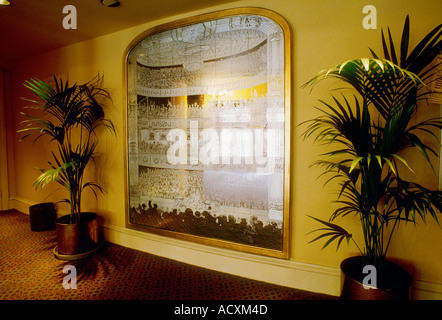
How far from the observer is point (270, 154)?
1969 mm

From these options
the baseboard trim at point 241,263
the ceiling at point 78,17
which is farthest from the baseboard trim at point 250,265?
the ceiling at point 78,17

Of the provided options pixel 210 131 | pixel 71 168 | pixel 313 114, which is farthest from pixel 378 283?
pixel 71 168

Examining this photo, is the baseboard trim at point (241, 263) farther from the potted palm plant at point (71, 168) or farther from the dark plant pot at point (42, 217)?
the dark plant pot at point (42, 217)

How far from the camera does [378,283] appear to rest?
1346 mm

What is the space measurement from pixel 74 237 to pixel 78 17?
7.26 ft

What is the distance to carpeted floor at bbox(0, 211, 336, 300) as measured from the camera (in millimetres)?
1812

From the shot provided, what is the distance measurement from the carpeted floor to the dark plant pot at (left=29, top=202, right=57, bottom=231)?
0.51m

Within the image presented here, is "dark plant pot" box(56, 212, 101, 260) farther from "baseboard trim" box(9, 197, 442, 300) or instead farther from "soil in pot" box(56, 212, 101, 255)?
"baseboard trim" box(9, 197, 442, 300)

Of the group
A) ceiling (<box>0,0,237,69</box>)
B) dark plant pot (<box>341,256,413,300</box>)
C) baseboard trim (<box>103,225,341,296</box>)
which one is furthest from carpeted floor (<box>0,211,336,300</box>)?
ceiling (<box>0,0,237,69</box>)

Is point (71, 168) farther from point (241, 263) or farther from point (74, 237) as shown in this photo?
point (241, 263)

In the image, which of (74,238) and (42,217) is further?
(42,217)

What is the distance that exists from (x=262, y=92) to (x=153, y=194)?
155 centimetres

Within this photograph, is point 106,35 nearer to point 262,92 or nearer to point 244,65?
point 244,65
